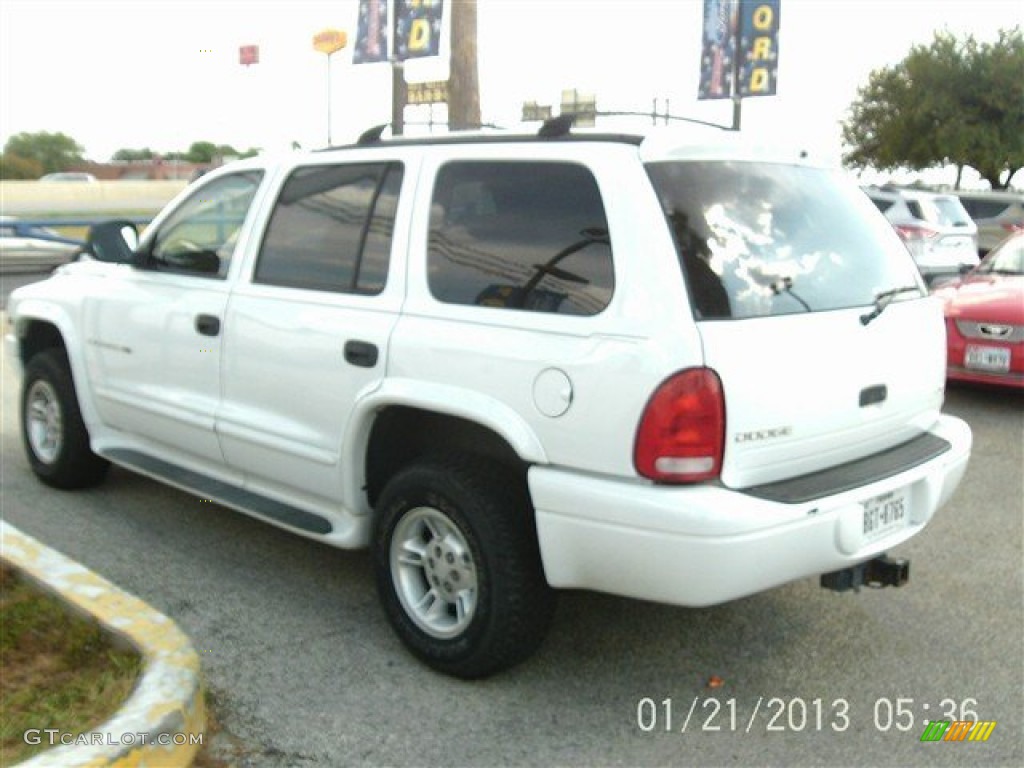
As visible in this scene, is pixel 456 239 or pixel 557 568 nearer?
pixel 557 568

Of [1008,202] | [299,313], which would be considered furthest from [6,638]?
[1008,202]

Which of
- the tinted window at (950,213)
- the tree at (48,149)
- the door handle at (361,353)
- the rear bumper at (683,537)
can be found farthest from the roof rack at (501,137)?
the tree at (48,149)

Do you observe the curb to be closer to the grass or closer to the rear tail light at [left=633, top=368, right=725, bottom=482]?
the grass

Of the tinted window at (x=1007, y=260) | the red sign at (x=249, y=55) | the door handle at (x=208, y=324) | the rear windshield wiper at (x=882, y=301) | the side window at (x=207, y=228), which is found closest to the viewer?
the rear windshield wiper at (x=882, y=301)

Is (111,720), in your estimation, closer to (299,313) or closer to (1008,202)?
(299,313)

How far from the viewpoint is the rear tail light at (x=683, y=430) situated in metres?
3.45

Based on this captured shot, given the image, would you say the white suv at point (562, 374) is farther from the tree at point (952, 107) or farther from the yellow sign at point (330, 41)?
the tree at point (952, 107)

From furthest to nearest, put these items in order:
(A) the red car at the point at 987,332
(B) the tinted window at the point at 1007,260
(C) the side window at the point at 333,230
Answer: (B) the tinted window at the point at 1007,260 < (A) the red car at the point at 987,332 < (C) the side window at the point at 333,230

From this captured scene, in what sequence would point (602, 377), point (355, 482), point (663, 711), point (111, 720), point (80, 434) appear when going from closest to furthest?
point (111, 720)
point (602, 377)
point (663, 711)
point (355, 482)
point (80, 434)

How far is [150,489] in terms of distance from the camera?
631 cm

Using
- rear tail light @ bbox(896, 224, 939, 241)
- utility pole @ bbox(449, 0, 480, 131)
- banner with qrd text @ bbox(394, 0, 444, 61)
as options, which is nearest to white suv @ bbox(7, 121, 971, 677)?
utility pole @ bbox(449, 0, 480, 131)

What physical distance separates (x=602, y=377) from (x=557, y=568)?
0.62m

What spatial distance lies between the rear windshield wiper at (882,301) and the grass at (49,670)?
8.56 ft

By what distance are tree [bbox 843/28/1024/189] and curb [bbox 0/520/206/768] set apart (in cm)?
3678
